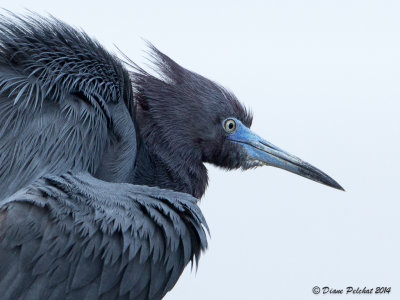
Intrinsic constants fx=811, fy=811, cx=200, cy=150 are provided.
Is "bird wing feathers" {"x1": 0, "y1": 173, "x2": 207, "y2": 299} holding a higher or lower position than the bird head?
lower

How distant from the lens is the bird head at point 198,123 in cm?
486

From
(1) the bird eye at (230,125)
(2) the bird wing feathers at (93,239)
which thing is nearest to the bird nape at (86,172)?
(2) the bird wing feathers at (93,239)

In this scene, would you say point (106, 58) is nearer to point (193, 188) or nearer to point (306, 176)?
point (193, 188)

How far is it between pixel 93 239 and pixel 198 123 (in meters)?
1.38

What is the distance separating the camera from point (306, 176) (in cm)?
525

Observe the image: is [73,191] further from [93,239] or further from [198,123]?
[198,123]

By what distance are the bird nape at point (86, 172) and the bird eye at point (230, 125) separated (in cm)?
25

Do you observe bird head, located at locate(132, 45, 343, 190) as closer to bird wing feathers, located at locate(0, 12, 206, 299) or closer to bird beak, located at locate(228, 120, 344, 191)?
bird beak, located at locate(228, 120, 344, 191)

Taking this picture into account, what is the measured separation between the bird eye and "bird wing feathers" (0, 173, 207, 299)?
3.23ft

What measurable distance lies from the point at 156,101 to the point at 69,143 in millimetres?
923

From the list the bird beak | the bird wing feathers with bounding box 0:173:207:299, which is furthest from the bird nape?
the bird beak

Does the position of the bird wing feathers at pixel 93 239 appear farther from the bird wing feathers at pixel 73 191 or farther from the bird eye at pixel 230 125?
the bird eye at pixel 230 125

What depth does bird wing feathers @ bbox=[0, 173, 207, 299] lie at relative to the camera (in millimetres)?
3643

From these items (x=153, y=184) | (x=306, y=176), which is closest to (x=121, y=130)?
(x=153, y=184)
